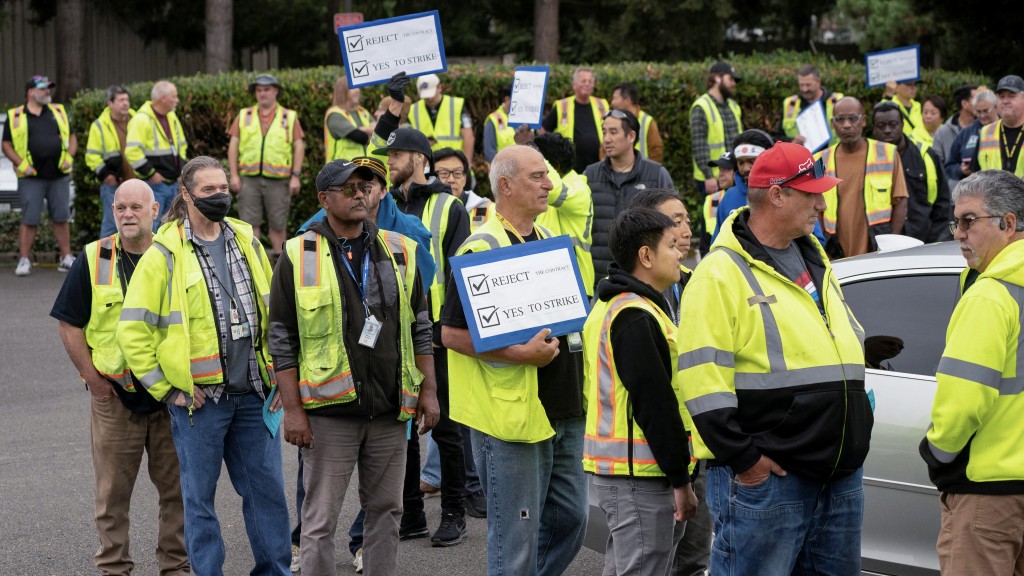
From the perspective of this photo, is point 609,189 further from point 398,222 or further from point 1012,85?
point 1012,85

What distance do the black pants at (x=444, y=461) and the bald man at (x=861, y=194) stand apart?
3710 millimetres

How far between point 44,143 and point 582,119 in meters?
6.22

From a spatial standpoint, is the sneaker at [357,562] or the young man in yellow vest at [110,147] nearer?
the sneaker at [357,562]

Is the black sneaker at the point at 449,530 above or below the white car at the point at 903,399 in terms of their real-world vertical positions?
below

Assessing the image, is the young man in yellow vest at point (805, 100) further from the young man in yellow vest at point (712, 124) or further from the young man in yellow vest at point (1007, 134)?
the young man in yellow vest at point (1007, 134)

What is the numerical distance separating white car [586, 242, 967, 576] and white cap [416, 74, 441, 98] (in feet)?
27.4

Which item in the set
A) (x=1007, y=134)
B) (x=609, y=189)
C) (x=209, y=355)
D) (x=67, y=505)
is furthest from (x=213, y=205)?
(x=1007, y=134)

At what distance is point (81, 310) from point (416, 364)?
1595 mm

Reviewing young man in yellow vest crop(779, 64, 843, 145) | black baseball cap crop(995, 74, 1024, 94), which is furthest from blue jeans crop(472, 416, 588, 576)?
young man in yellow vest crop(779, 64, 843, 145)

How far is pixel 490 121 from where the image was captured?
596 inches

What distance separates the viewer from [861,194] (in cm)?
955

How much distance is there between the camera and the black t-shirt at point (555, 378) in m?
5.12

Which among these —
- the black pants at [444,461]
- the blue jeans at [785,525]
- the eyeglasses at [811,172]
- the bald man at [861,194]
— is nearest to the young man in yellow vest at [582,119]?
the bald man at [861,194]

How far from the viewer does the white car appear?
5.27 metres
